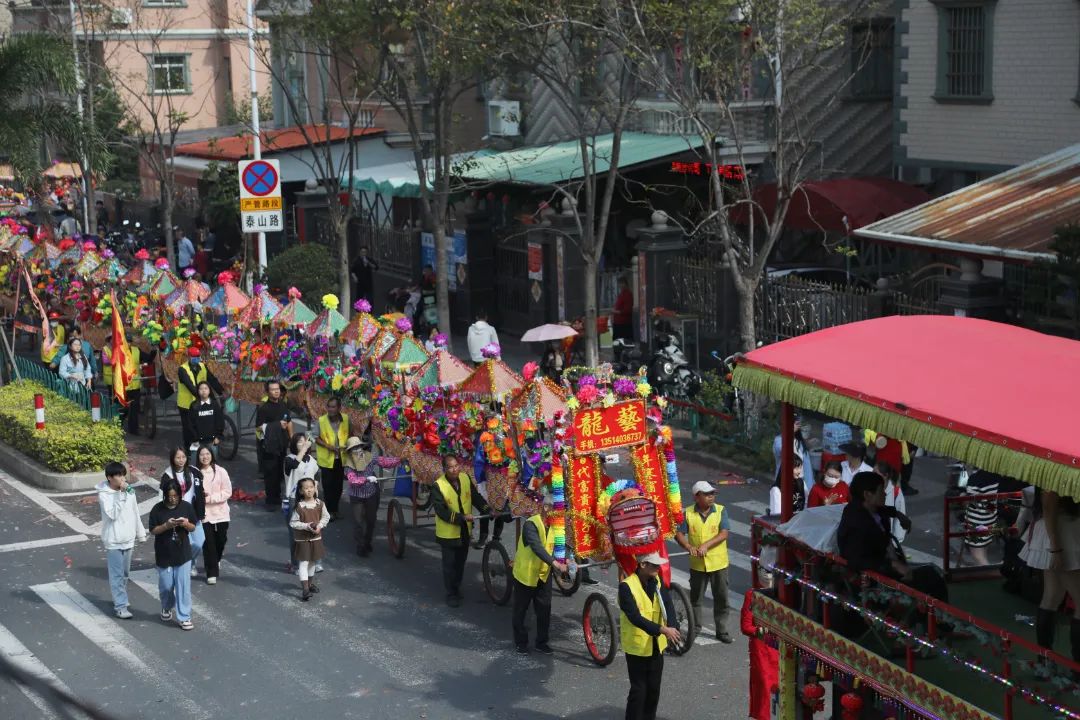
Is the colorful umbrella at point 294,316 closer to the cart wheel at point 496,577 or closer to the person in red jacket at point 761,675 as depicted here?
the cart wheel at point 496,577

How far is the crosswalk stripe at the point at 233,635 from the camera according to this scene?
12.7 meters

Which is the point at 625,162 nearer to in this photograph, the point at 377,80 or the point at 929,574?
the point at 377,80

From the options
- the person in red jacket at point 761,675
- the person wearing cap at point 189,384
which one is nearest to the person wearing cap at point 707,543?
the person in red jacket at point 761,675

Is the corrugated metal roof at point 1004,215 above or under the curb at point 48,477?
above

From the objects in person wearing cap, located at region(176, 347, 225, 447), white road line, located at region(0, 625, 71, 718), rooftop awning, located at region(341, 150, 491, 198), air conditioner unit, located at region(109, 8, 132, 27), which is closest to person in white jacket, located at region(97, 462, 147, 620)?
white road line, located at region(0, 625, 71, 718)

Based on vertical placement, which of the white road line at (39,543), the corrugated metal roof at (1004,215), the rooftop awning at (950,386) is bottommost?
the white road line at (39,543)

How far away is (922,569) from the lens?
915cm

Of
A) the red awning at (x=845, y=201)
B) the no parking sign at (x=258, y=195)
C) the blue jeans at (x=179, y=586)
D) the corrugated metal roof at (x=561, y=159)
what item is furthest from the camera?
the corrugated metal roof at (x=561, y=159)

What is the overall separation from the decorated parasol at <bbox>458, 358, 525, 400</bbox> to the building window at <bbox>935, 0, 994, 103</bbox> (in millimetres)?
12722

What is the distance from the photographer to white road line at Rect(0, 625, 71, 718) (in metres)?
12.5

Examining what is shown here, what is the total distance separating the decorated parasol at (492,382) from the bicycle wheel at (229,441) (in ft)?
20.3

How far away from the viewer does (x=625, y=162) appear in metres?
26.8

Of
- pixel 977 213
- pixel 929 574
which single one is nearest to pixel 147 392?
pixel 977 213

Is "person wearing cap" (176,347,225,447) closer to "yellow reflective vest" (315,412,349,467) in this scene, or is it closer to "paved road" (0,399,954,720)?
"paved road" (0,399,954,720)
